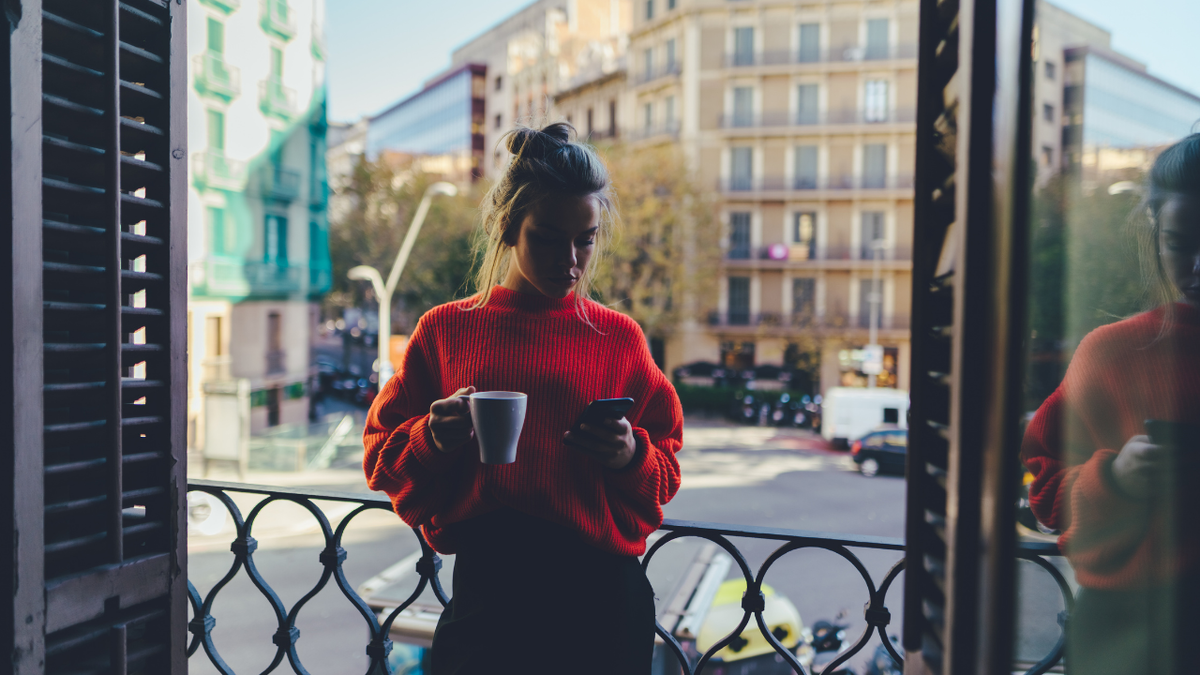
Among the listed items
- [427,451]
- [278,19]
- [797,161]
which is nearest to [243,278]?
[278,19]

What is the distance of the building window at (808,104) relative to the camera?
89.7 ft

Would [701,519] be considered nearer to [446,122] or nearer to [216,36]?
[216,36]

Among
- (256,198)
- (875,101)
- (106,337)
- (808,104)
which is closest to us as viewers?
(106,337)

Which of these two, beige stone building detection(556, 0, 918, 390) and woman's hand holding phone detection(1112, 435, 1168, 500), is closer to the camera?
woman's hand holding phone detection(1112, 435, 1168, 500)

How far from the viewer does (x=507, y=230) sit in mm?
1358

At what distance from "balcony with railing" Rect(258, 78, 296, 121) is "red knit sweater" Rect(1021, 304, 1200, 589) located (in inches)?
689

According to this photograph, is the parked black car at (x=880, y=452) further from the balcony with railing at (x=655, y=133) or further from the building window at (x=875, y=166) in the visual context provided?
the balcony with railing at (x=655, y=133)

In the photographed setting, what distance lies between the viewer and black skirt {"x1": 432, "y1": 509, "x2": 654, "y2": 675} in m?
1.22

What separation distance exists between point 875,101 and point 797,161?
→ 3.31m

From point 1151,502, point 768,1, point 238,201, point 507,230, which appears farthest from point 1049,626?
point 768,1

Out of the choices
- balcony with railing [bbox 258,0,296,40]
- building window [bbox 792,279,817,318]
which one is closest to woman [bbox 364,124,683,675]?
balcony with railing [bbox 258,0,296,40]

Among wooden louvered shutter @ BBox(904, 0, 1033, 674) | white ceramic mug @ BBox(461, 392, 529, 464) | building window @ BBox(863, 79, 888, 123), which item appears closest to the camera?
wooden louvered shutter @ BBox(904, 0, 1033, 674)

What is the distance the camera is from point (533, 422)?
1.28 m

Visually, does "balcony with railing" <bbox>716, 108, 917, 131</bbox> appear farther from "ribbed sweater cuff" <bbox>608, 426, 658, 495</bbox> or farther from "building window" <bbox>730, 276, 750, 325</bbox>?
"ribbed sweater cuff" <bbox>608, 426, 658, 495</bbox>
